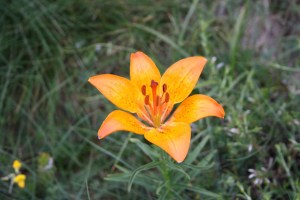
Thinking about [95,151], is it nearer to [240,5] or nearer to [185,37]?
[185,37]

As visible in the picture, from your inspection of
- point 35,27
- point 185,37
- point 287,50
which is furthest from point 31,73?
point 287,50

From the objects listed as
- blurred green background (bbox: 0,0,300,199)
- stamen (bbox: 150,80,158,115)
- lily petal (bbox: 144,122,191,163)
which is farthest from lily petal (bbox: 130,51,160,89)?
blurred green background (bbox: 0,0,300,199)

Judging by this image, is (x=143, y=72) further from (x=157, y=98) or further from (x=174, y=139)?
(x=174, y=139)

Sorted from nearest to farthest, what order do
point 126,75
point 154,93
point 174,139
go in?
point 174,139 → point 154,93 → point 126,75

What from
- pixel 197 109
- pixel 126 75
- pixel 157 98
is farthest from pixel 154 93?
pixel 126 75

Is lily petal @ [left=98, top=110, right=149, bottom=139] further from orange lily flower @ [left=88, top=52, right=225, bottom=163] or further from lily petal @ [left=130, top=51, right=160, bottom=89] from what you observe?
lily petal @ [left=130, top=51, right=160, bottom=89]

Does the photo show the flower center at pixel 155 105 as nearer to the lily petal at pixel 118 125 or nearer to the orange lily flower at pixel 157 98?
the orange lily flower at pixel 157 98

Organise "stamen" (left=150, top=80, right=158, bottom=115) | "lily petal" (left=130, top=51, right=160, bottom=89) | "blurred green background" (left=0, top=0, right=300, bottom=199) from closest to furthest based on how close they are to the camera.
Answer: "stamen" (left=150, top=80, right=158, bottom=115) < "lily petal" (left=130, top=51, right=160, bottom=89) < "blurred green background" (left=0, top=0, right=300, bottom=199)
